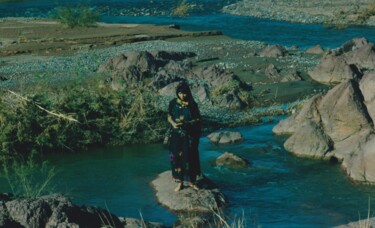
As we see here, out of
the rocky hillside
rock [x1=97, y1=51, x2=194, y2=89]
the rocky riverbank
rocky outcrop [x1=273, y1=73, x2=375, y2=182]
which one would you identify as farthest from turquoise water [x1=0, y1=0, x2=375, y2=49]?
rocky outcrop [x1=273, y1=73, x2=375, y2=182]

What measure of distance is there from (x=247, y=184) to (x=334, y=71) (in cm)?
1086

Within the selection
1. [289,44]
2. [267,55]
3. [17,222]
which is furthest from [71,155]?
[289,44]

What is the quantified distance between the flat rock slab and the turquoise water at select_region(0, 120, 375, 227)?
171mm

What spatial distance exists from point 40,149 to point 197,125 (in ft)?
18.2

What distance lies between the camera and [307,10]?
4550 centimetres

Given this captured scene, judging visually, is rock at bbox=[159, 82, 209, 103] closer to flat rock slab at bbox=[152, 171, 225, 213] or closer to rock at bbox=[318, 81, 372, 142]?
rock at bbox=[318, 81, 372, 142]

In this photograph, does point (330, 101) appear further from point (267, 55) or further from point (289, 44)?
point (289, 44)

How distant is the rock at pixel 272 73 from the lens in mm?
23938

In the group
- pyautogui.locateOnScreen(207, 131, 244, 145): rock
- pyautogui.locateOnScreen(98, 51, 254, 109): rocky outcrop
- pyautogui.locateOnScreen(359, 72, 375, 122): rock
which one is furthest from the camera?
pyautogui.locateOnScreen(98, 51, 254, 109): rocky outcrop

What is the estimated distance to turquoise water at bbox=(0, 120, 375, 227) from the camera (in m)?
11.8

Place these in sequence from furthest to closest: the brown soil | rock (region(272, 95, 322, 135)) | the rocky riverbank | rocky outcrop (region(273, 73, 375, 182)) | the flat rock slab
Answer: the rocky riverbank < the brown soil < rock (region(272, 95, 322, 135)) < rocky outcrop (region(273, 73, 375, 182)) < the flat rock slab

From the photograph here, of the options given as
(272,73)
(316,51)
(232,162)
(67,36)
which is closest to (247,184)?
(232,162)

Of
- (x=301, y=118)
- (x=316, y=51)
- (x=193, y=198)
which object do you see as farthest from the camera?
(x=316, y=51)

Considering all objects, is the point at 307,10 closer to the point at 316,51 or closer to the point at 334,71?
the point at 316,51
